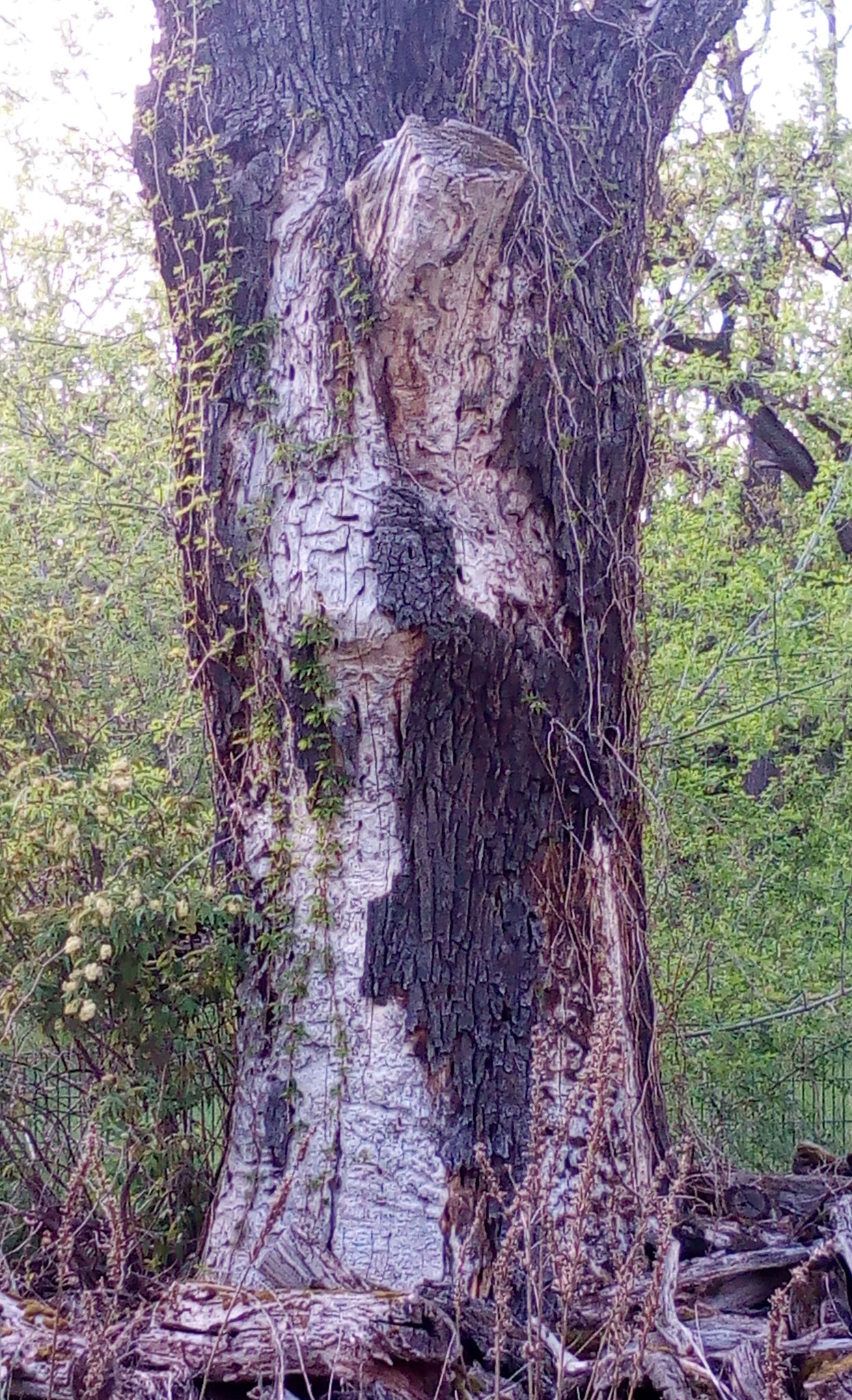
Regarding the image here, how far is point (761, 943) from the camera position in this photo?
19.9 feet

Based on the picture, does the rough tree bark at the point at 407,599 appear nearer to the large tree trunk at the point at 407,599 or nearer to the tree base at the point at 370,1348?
the large tree trunk at the point at 407,599

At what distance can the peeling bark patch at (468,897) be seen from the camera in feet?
11.3

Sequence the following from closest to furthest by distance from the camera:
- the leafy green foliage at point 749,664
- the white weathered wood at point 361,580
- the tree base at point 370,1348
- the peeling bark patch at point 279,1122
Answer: the tree base at point 370,1348, the white weathered wood at point 361,580, the peeling bark patch at point 279,1122, the leafy green foliage at point 749,664

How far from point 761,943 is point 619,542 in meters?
2.86

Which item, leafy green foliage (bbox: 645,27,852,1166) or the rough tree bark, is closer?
the rough tree bark

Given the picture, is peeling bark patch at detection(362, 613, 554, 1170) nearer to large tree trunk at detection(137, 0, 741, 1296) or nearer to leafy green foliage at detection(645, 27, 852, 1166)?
large tree trunk at detection(137, 0, 741, 1296)

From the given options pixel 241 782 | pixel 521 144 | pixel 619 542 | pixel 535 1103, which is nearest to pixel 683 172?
pixel 521 144

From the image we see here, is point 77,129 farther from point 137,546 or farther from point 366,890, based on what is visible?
point 366,890

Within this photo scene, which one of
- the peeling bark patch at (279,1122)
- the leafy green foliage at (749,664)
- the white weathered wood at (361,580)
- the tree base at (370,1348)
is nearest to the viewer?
the tree base at (370,1348)

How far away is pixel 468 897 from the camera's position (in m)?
3.50

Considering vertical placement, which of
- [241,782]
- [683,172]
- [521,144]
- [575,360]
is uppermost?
[683,172]

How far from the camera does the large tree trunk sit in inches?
135

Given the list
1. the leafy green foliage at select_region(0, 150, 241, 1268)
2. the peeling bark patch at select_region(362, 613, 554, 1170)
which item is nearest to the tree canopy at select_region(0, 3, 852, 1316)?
the leafy green foliage at select_region(0, 150, 241, 1268)

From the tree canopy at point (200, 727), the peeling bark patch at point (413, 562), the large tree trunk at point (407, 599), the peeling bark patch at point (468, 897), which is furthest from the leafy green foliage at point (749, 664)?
the peeling bark patch at point (413, 562)
